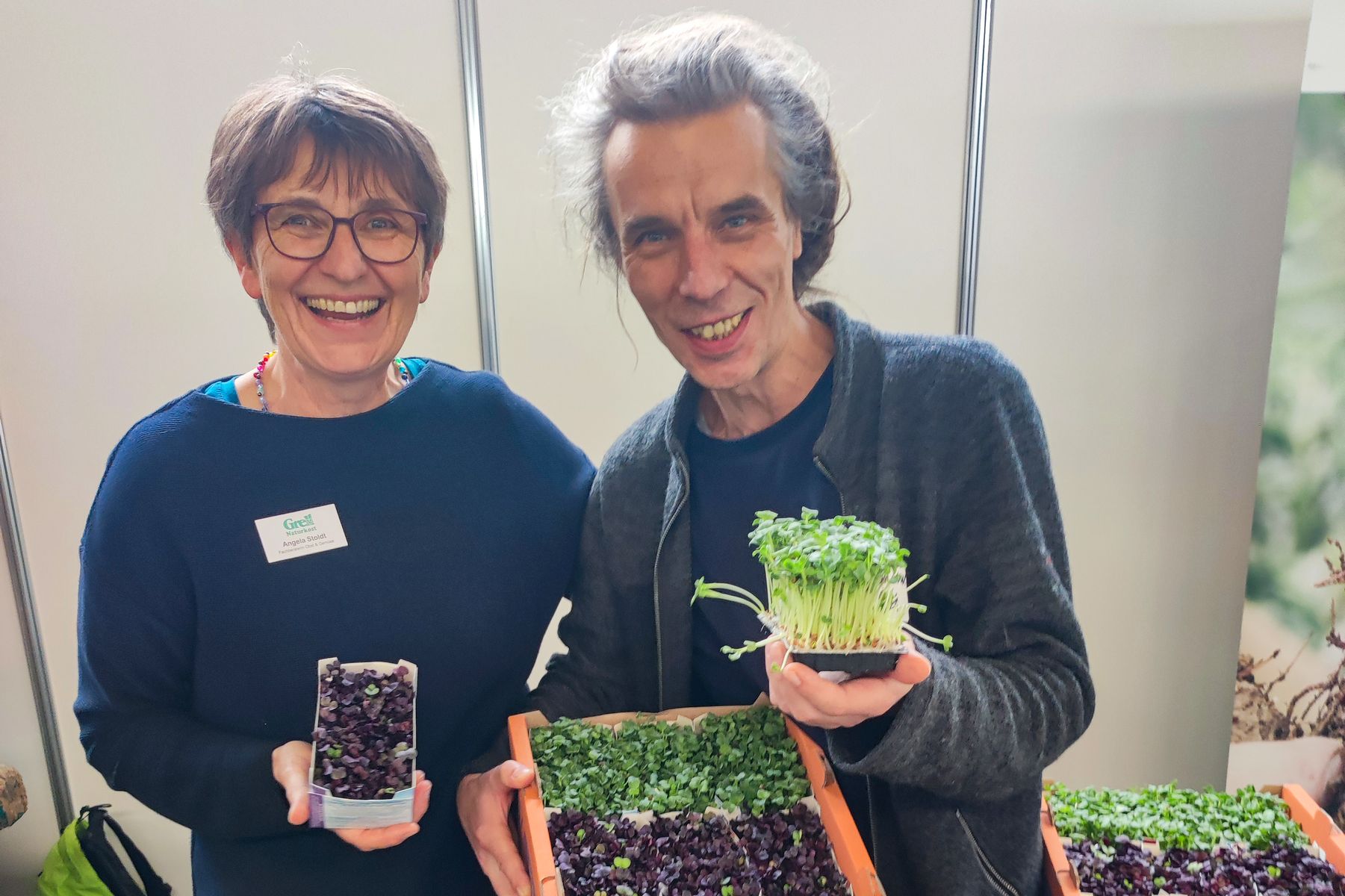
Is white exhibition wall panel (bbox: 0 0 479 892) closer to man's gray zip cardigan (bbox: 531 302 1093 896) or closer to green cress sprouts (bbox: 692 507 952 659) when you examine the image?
man's gray zip cardigan (bbox: 531 302 1093 896)

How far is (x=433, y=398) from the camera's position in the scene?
4.87ft

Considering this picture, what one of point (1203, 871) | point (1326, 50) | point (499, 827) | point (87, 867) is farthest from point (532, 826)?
point (1326, 50)

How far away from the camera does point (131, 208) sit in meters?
2.29

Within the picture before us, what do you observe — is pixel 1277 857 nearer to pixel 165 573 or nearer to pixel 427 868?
pixel 427 868

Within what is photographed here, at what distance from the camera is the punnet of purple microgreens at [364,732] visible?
1.21m

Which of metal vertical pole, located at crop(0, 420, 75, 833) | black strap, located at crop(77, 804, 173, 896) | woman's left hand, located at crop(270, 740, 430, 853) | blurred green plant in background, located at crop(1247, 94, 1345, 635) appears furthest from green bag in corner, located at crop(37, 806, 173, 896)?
blurred green plant in background, located at crop(1247, 94, 1345, 635)

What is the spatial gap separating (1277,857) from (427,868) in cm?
144

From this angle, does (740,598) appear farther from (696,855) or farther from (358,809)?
(358,809)

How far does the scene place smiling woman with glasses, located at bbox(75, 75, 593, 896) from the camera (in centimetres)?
129

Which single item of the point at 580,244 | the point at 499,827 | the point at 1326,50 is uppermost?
the point at 1326,50

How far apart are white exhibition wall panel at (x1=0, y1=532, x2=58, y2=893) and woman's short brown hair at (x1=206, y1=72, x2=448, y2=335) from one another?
6.10 ft

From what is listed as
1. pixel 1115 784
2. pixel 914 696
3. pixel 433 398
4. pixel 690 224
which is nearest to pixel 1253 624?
pixel 1115 784

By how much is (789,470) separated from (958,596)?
1.01 ft

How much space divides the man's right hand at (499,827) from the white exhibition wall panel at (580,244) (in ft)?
4.25
